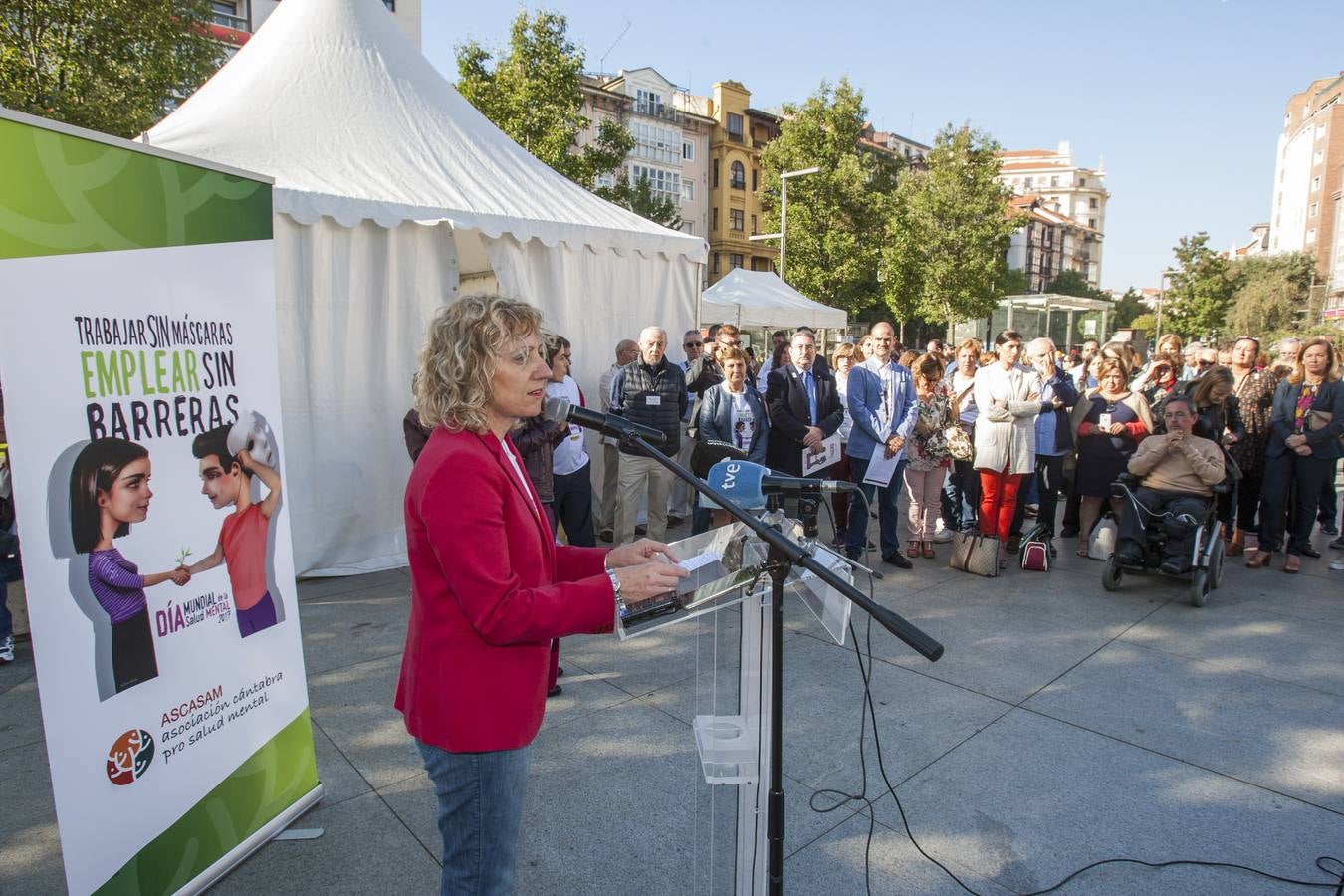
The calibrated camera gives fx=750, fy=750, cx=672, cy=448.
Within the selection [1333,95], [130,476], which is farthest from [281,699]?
[1333,95]

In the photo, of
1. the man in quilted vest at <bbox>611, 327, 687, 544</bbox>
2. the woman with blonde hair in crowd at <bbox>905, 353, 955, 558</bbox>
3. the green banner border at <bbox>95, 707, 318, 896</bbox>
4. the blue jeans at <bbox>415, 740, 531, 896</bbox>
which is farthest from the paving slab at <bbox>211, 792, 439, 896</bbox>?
the woman with blonde hair in crowd at <bbox>905, 353, 955, 558</bbox>

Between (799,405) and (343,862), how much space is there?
15.3 feet

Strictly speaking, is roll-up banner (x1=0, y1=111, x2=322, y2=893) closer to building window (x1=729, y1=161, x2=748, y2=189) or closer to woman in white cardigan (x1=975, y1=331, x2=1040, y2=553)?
woman in white cardigan (x1=975, y1=331, x2=1040, y2=553)

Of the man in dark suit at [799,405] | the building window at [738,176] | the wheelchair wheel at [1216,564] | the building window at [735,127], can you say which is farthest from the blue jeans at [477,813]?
the building window at [735,127]

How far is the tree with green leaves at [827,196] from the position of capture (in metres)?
28.6

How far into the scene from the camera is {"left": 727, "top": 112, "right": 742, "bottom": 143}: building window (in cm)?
5150

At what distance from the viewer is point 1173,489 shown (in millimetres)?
5617

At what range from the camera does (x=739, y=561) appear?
1755 millimetres

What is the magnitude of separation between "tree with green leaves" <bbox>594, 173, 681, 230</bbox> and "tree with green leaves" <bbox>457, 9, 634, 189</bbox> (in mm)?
5922

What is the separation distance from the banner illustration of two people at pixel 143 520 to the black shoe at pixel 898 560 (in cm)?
489

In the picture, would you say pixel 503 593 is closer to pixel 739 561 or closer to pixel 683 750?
pixel 739 561

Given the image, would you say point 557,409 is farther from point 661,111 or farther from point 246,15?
point 661,111

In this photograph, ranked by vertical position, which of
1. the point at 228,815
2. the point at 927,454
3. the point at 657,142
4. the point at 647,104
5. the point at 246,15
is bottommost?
the point at 228,815

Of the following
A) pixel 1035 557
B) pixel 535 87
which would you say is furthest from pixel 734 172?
pixel 1035 557
